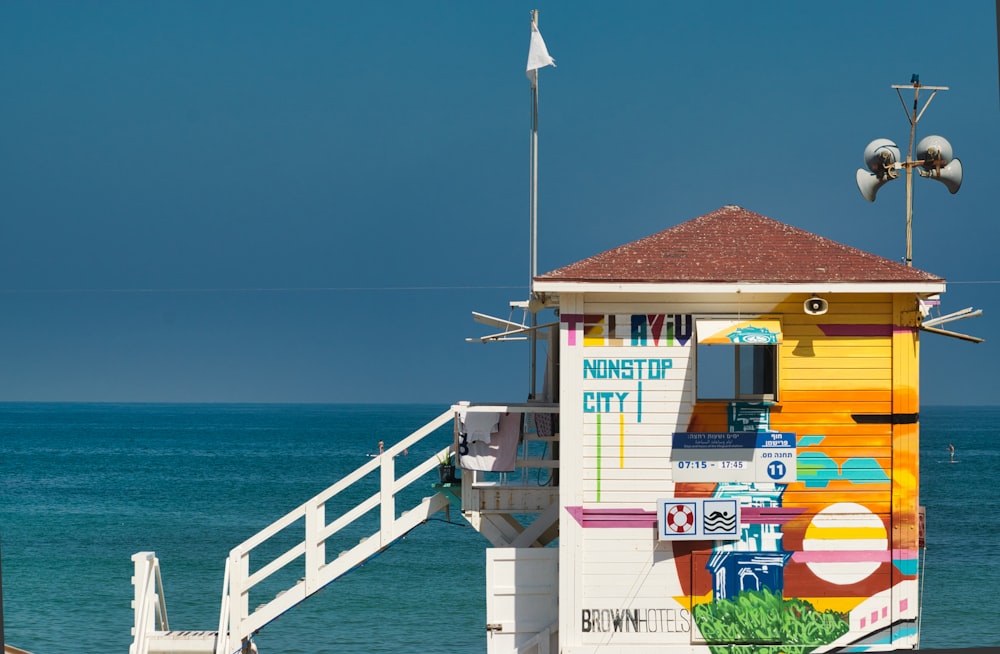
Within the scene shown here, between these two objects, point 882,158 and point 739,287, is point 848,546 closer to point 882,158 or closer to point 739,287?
point 739,287

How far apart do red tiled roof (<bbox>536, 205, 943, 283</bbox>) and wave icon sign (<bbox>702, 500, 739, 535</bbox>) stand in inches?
90.7

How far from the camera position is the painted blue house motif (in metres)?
12.9

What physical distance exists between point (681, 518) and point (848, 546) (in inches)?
69.6

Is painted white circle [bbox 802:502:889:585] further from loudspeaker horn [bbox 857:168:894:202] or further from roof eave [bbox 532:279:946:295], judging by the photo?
loudspeaker horn [bbox 857:168:894:202]

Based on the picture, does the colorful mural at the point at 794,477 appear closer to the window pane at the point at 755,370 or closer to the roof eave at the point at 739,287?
the roof eave at the point at 739,287

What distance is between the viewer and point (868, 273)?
12.8 m

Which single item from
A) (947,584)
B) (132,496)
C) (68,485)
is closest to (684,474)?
(947,584)

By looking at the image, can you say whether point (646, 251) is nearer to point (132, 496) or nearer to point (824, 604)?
point (824, 604)

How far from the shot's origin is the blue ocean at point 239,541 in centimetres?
3019

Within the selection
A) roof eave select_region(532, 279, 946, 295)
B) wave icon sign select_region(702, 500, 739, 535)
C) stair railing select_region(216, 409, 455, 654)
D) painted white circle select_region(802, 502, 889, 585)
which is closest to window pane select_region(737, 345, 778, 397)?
roof eave select_region(532, 279, 946, 295)

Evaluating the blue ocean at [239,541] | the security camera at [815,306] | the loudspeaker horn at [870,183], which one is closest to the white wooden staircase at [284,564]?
the security camera at [815,306]

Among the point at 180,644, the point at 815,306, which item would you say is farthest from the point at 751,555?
the point at 180,644

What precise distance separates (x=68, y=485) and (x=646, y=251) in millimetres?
67645

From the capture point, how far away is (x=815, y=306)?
506 inches
